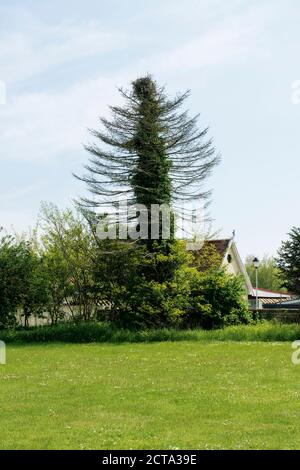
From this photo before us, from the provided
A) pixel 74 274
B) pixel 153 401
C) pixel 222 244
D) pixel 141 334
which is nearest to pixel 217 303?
pixel 141 334

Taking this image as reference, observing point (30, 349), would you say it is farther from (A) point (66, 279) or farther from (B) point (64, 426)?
(B) point (64, 426)

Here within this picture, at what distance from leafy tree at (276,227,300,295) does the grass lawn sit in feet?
88.9

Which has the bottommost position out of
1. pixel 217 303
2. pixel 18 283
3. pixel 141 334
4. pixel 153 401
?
pixel 153 401

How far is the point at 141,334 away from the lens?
89.5ft

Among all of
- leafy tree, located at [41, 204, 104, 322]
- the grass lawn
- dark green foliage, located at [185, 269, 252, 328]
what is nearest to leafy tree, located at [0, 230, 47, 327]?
leafy tree, located at [41, 204, 104, 322]

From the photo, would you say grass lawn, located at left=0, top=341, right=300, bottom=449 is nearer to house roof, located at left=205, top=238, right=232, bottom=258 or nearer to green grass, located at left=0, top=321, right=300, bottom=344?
green grass, located at left=0, top=321, right=300, bottom=344

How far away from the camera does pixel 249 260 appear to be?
87000mm

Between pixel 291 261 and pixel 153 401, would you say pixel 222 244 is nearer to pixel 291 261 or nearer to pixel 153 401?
pixel 291 261

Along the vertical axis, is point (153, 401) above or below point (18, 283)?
below

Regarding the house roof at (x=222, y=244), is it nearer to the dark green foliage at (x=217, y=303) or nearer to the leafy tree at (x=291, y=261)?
the leafy tree at (x=291, y=261)

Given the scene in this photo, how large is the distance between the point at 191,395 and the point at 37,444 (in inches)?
175

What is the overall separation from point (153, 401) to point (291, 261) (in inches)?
1469

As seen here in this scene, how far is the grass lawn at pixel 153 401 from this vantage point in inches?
363

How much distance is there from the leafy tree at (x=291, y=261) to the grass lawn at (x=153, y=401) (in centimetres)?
2710
